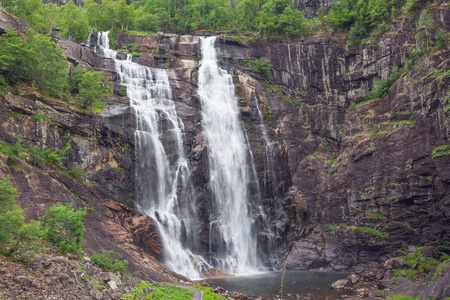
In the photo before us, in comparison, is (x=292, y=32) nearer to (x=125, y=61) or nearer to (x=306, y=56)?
(x=306, y=56)

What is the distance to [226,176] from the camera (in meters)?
41.5

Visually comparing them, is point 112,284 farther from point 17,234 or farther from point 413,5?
point 413,5

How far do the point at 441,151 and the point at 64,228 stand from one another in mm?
34844

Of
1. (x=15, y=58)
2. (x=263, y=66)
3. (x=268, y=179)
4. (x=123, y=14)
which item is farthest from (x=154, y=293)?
(x=123, y=14)

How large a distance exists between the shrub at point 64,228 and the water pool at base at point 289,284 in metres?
13.9

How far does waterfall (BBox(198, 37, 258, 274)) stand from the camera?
37500 millimetres

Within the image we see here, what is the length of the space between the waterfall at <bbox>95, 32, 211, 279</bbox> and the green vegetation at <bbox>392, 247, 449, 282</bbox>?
61.2ft

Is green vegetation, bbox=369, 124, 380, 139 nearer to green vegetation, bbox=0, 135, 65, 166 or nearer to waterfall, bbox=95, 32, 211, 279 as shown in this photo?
waterfall, bbox=95, 32, 211, 279

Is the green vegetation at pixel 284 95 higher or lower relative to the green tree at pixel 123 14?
lower

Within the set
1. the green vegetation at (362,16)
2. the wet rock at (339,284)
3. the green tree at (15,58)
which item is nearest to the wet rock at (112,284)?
the wet rock at (339,284)

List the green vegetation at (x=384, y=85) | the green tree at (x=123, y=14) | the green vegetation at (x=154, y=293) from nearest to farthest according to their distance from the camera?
the green vegetation at (x=154, y=293), the green vegetation at (x=384, y=85), the green tree at (x=123, y=14)

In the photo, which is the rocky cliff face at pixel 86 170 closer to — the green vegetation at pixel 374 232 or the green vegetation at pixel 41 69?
the green vegetation at pixel 41 69

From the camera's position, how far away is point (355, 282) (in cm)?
2970

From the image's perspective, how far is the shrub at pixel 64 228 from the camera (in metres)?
18.0
